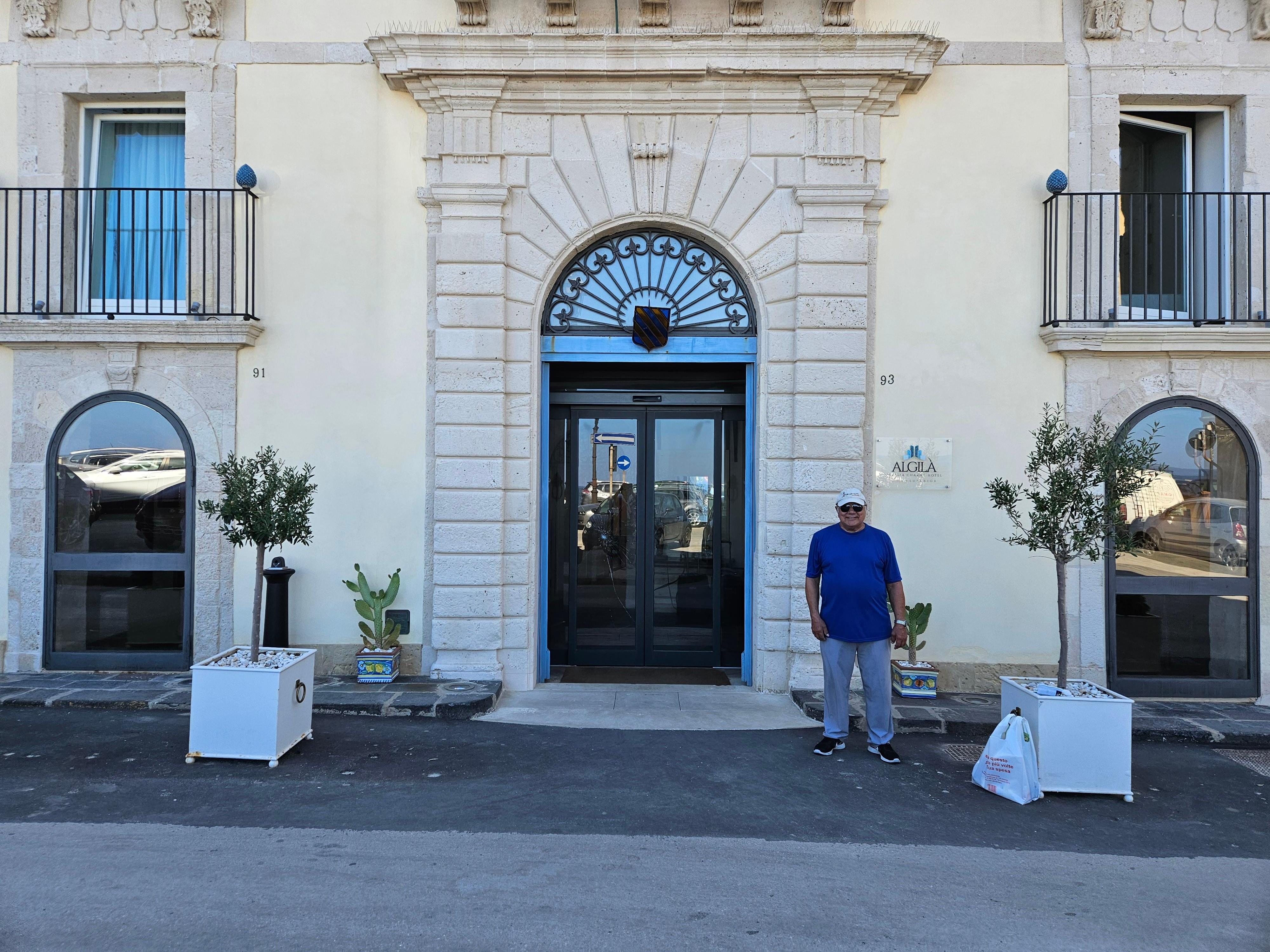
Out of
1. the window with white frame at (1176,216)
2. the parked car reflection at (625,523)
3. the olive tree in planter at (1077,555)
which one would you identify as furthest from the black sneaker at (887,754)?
the window with white frame at (1176,216)

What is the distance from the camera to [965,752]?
6086 millimetres

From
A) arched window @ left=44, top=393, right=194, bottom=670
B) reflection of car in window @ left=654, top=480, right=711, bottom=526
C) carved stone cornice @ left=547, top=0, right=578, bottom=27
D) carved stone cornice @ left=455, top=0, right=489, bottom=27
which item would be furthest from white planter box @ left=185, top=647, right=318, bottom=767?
carved stone cornice @ left=547, top=0, right=578, bottom=27

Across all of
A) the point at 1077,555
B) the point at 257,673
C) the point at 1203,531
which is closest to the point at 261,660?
the point at 257,673

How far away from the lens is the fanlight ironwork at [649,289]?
7.79 metres

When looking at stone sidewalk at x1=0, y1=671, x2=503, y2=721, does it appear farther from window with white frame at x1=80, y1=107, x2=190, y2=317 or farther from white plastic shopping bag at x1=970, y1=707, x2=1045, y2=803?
white plastic shopping bag at x1=970, y1=707, x2=1045, y2=803

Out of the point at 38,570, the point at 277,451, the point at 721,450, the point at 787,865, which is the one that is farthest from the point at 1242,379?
the point at 38,570

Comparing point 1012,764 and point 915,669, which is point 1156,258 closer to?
point 915,669

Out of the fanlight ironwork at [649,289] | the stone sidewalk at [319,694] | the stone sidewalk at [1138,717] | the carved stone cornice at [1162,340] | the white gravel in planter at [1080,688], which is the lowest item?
the stone sidewalk at [1138,717]

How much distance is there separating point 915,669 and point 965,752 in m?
1.16

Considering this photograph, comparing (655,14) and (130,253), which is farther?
(130,253)

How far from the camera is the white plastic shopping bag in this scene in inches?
202

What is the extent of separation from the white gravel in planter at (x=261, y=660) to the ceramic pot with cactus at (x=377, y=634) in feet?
3.58

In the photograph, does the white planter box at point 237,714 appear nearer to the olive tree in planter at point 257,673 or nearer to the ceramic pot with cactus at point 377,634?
the olive tree in planter at point 257,673

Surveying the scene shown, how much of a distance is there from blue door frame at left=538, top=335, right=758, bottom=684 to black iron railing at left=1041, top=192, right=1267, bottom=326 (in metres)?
2.60
